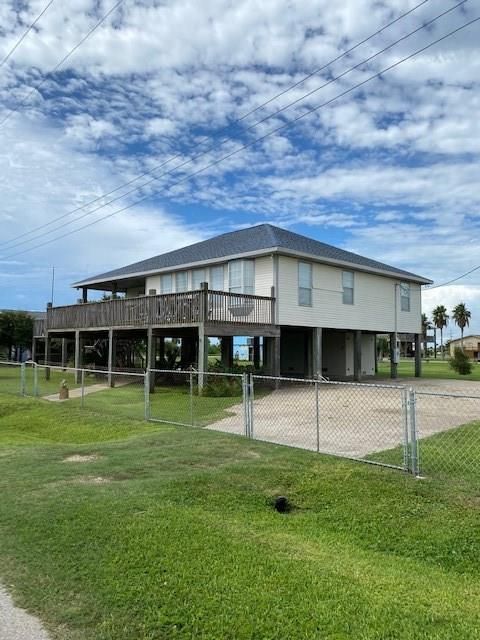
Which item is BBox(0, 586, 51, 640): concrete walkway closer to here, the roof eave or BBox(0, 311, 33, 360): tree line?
the roof eave

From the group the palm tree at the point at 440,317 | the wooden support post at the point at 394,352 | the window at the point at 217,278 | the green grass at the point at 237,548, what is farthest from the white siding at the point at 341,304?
the palm tree at the point at 440,317

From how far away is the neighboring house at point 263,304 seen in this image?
1769 cm

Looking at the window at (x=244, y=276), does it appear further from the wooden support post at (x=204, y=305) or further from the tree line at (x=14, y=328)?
the tree line at (x=14, y=328)

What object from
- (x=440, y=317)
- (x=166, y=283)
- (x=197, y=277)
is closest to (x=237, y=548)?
(x=197, y=277)

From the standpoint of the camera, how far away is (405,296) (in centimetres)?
2662

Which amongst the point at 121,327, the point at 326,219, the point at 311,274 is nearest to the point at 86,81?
the point at 121,327

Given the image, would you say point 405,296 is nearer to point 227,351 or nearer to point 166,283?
point 227,351

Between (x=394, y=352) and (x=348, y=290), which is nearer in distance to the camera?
(x=348, y=290)

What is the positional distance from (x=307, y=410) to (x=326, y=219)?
14041 millimetres

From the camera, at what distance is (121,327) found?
19750 mm

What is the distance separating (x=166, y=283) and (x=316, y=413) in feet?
53.0

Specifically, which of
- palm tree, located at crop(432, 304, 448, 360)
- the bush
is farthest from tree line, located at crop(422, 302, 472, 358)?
the bush

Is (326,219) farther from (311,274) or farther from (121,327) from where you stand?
(121,327)

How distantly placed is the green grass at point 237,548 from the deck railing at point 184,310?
9162mm
